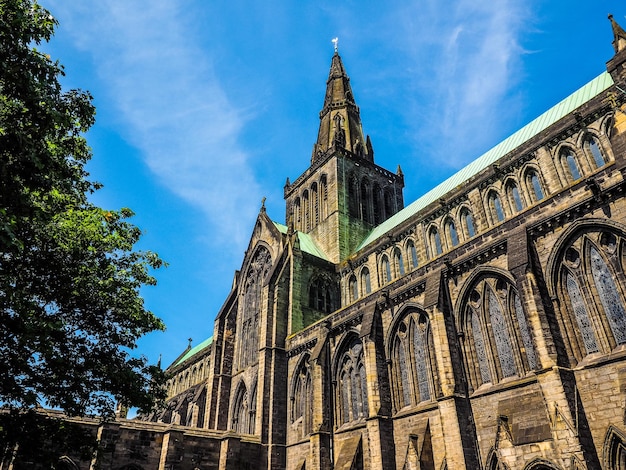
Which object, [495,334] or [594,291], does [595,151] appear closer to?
[594,291]

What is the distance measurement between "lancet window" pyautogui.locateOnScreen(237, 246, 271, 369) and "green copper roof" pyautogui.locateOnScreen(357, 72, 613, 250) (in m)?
10.9

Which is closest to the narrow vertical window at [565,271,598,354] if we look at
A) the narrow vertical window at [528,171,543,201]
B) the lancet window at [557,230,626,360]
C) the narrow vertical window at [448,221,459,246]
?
the lancet window at [557,230,626,360]

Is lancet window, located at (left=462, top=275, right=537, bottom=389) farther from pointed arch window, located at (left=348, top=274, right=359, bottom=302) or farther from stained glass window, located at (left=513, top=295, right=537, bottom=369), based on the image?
pointed arch window, located at (left=348, top=274, right=359, bottom=302)

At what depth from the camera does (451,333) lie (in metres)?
20.9

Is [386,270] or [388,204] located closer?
[386,270]

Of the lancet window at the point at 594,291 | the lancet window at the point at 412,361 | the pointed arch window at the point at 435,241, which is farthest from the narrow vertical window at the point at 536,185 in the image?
the lancet window at the point at 412,361

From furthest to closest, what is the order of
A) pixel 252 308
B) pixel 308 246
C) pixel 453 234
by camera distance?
pixel 308 246, pixel 252 308, pixel 453 234

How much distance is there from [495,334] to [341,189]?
25.8 m

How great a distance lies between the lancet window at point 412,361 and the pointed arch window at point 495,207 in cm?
857

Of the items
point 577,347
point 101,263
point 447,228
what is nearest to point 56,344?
point 101,263

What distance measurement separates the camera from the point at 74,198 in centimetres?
1484

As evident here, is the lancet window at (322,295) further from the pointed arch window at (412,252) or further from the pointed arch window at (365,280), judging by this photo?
the pointed arch window at (412,252)

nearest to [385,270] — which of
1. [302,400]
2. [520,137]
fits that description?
[302,400]

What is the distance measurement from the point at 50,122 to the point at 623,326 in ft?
59.7
